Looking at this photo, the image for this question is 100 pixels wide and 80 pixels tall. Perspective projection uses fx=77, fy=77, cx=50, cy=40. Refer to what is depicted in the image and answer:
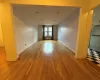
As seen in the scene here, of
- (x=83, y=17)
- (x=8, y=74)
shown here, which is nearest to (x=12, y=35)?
(x=8, y=74)

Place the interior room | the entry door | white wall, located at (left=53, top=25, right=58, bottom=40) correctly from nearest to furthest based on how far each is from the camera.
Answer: the interior room < white wall, located at (left=53, top=25, right=58, bottom=40) < the entry door

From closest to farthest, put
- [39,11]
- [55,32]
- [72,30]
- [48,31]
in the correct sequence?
1. [39,11]
2. [72,30]
3. [55,32]
4. [48,31]

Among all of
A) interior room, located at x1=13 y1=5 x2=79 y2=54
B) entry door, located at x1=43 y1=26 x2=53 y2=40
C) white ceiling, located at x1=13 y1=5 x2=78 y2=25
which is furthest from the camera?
entry door, located at x1=43 y1=26 x2=53 y2=40

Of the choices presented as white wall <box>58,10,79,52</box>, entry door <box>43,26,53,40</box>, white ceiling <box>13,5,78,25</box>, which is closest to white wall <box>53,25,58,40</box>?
entry door <box>43,26,53,40</box>

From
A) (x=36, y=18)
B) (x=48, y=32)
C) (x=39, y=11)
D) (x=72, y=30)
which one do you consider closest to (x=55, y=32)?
(x=48, y=32)

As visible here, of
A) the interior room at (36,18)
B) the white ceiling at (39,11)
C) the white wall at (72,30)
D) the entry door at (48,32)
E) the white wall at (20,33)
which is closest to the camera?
the white ceiling at (39,11)

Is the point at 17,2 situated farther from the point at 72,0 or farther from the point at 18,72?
the point at 18,72

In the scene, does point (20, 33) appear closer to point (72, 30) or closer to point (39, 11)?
point (39, 11)

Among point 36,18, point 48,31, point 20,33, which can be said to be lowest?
point 20,33

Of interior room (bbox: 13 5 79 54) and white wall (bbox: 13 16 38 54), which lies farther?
white wall (bbox: 13 16 38 54)

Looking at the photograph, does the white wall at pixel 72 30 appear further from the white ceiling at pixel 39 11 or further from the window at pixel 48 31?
the window at pixel 48 31

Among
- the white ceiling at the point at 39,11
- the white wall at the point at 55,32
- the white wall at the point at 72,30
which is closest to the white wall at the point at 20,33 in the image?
the white ceiling at the point at 39,11

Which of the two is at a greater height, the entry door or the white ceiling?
the white ceiling

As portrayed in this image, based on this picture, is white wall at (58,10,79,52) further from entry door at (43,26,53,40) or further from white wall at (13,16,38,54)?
entry door at (43,26,53,40)
